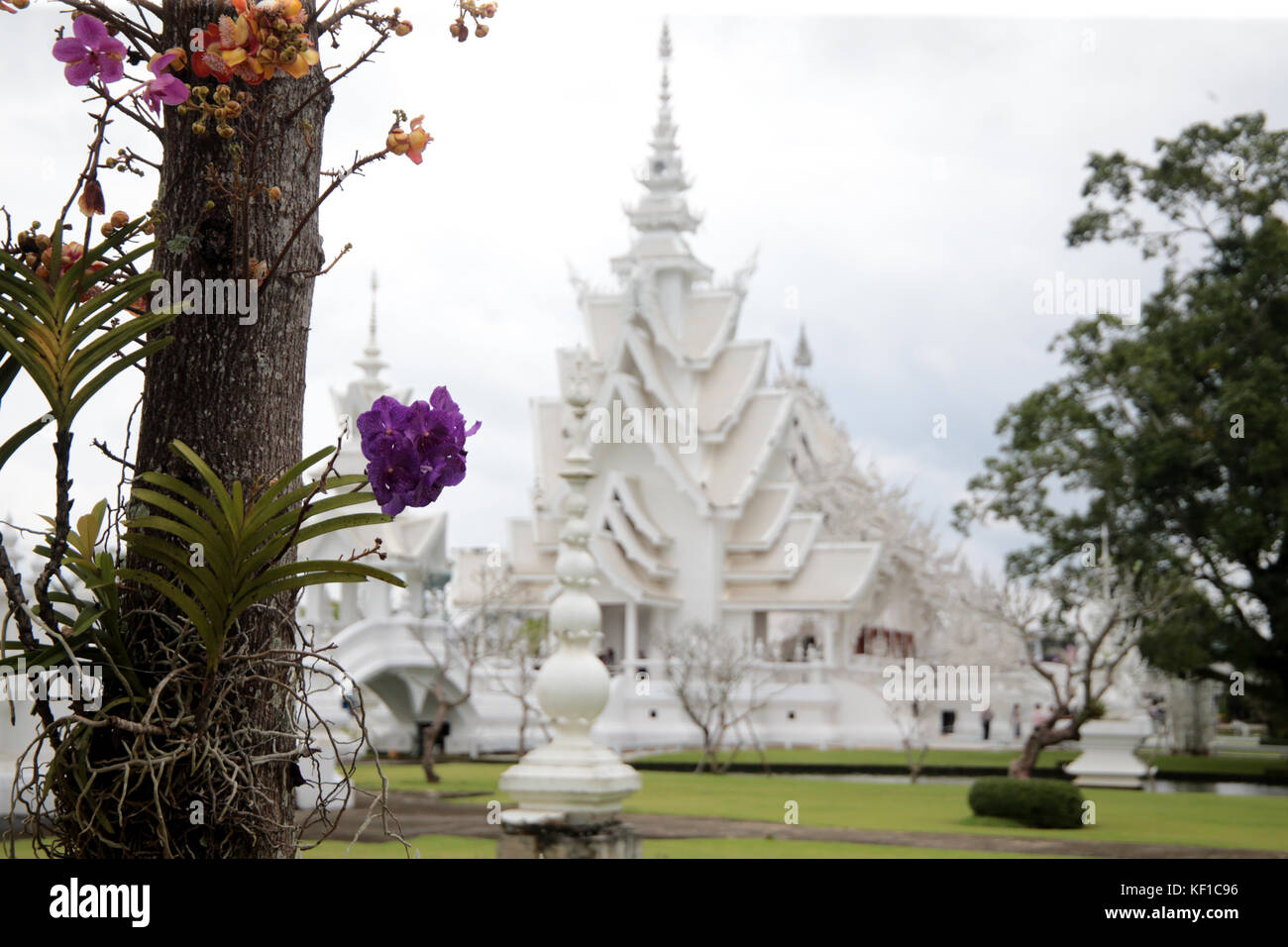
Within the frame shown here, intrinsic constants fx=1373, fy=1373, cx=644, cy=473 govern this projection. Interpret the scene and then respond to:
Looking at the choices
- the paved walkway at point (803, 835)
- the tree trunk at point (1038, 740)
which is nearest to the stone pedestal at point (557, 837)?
the paved walkway at point (803, 835)

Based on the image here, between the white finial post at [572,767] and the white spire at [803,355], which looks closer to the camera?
the white finial post at [572,767]

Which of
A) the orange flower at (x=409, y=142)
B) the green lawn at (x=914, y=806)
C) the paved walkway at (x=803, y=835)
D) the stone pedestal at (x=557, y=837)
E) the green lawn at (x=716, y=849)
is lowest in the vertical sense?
the green lawn at (x=914, y=806)

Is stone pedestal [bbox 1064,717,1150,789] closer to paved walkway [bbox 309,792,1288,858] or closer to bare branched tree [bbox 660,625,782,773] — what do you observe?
bare branched tree [bbox 660,625,782,773]

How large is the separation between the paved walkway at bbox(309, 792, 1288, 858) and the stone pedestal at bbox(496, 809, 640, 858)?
2199mm

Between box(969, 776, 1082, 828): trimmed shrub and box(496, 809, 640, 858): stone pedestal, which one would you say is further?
box(969, 776, 1082, 828): trimmed shrub

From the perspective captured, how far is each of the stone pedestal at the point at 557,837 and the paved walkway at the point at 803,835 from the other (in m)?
2.20

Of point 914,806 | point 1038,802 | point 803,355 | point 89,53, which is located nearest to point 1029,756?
point 914,806

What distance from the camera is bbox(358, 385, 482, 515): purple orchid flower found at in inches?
64.0

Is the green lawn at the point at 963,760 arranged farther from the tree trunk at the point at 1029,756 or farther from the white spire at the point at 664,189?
the white spire at the point at 664,189

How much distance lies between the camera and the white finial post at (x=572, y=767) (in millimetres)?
7238

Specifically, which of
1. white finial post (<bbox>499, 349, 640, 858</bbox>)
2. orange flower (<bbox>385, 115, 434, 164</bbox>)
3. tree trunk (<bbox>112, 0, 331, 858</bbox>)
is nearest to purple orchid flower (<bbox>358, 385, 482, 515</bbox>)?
tree trunk (<bbox>112, 0, 331, 858</bbox>)

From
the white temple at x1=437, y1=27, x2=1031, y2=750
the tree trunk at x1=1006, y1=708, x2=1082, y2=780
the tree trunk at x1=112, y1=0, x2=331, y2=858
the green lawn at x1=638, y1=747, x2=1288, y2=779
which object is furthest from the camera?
the white temple at x1=437, y1=27, x2=1031, y2=750

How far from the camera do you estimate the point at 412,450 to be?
5.32ft

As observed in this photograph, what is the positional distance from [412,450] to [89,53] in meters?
0.60
